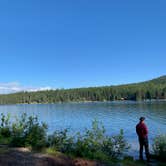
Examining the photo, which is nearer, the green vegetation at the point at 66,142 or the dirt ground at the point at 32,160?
the dirt ground at the point at 32,160

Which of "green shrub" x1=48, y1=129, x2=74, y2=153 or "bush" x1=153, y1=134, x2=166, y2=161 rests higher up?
"green shrub" x1=48, y1=129, x2=74, y2=153

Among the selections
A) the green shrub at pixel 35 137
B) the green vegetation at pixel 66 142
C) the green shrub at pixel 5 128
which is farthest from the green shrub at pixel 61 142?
the green shrub at pixel 5 128

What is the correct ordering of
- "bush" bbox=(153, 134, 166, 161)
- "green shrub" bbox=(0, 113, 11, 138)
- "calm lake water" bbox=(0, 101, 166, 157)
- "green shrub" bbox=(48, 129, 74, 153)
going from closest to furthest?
"green shrub" bbox=(48, 129, 74, 153) < "green shrub" bbox=(0, 113, 11, 138) < "bush" bbox=(153, 134, 166, 161) < "calm lake water" bbox=(0, 101, 166, 157)

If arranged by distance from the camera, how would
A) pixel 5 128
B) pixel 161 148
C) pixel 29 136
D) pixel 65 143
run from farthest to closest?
pixel 161 148 → pixel 5 128 → pixel 65 143 → pixel 29 136

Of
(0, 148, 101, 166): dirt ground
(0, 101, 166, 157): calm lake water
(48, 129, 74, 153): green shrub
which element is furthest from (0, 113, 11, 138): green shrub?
(0, 148, 101, 166): dirt ground

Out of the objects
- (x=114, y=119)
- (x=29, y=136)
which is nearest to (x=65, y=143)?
(x=29, y=136)

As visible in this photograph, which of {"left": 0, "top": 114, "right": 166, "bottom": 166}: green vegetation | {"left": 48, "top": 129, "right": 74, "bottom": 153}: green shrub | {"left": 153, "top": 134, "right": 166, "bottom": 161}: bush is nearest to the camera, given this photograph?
{"left": 0, "top": 114, "right": 166, "bottom": 166}: green vegetation

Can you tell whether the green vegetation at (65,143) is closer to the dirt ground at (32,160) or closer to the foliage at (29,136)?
the foliage at (29,136)

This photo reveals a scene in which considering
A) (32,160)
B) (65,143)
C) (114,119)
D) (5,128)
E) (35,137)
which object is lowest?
(114,119)

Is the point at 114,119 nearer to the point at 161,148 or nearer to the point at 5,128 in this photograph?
the point at 161,148

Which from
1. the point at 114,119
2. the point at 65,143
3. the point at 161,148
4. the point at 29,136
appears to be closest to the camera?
the point at 29,136

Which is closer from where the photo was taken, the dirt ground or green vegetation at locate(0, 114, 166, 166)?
the dirt ground

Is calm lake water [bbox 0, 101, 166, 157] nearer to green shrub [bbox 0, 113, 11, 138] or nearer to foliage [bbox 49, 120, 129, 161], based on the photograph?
green shrub [bbox 0, 113, 11, 138]

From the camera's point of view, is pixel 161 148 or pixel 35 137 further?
pixel 161 148
